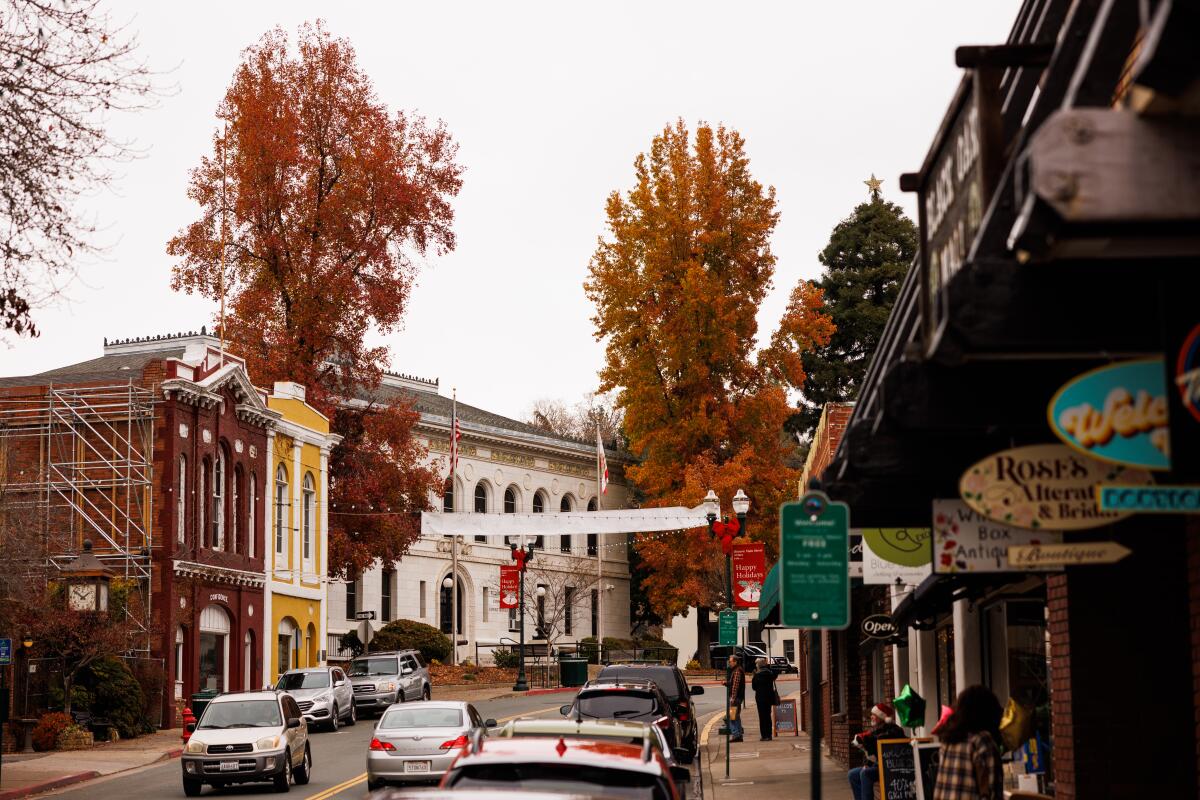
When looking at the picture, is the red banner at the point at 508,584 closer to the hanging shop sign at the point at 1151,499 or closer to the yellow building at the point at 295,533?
the yellow building at the point at 295,533

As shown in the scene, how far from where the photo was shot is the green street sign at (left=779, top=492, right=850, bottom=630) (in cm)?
933

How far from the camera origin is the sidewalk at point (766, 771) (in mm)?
23656

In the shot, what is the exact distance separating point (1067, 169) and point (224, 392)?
44.4m

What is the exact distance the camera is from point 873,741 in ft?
54.9

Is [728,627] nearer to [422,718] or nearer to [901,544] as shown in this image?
[422,718]

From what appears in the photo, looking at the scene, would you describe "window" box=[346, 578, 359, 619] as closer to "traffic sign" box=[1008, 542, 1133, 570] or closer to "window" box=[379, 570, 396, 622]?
"window" box=[379, 570, 396, 622]

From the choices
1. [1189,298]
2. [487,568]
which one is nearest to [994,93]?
[1189,298]

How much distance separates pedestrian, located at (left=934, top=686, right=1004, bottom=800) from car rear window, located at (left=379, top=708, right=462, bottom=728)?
45.1ft

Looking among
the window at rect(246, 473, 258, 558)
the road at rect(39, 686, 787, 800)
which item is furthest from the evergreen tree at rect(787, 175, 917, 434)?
the road at rect(39, 686, 787, 800)

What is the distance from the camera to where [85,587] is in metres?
39.0

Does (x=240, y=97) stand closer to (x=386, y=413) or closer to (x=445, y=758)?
(x=386, y=413)

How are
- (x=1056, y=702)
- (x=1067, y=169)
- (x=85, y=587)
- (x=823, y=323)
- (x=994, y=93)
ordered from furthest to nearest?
(x=823, y=323) < (x=85, y=587) < (x=1056, y=702) < (x=994, y=93) < (x=1067, y=169)

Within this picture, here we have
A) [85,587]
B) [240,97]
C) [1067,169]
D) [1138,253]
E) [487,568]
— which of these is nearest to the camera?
[1067,169]

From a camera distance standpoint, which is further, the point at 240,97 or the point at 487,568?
the point at 487,568
